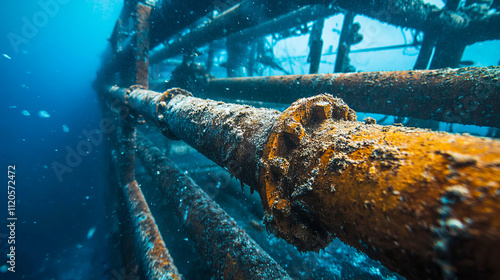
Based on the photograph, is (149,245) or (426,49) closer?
(149,245)

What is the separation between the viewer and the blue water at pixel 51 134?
425 centimetres

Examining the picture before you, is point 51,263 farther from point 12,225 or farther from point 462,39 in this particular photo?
point 462,39

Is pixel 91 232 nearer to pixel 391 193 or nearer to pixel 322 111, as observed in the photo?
pixel 322 111

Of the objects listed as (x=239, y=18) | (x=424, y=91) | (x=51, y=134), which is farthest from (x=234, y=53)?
(x=51, y=134)

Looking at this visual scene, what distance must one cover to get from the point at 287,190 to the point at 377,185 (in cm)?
42

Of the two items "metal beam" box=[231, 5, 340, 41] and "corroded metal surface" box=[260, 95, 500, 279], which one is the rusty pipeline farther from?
"metal beam" box=[231, 5, 340, 41]

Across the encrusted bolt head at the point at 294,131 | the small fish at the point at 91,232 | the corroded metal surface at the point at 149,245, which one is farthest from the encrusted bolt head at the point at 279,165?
the small fish at the point at 91,232

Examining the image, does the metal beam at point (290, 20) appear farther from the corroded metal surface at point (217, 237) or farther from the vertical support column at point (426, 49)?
the corroded metal surface at point (217, 237)

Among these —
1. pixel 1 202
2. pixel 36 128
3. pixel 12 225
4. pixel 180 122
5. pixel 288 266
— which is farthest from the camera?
pixel 36 128

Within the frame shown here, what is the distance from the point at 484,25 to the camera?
4.37m

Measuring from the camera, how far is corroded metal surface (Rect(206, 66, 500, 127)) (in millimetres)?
1868

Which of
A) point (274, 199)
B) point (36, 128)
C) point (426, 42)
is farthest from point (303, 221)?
point (36, 128)

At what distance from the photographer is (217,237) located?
1.97 m

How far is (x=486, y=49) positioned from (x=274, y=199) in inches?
2908
